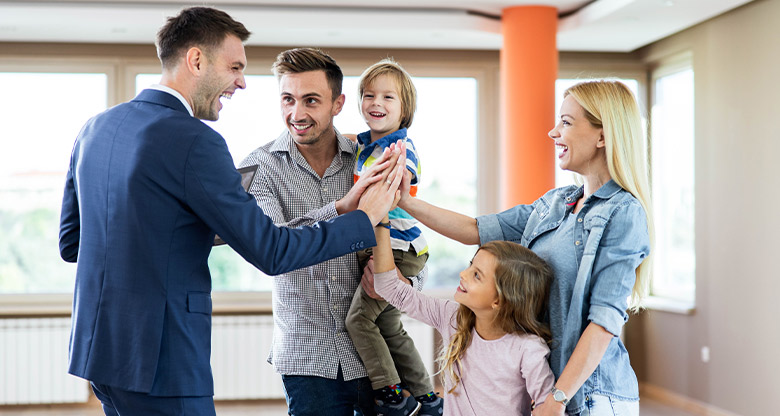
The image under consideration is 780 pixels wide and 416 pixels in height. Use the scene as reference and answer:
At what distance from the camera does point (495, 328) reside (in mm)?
1979

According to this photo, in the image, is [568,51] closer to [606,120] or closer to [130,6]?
[130,6]

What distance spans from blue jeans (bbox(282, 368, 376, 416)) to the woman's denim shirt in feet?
1.93

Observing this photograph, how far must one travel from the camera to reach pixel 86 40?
586 centimetres

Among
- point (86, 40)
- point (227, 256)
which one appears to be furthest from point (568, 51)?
point (86, 40)

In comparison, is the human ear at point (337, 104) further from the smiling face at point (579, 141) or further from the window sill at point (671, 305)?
the window sill at point (671, 305)

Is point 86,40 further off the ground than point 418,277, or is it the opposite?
point 86,40

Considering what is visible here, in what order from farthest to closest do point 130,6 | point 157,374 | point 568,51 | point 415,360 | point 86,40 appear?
1. point 568,51
2. point 86,40
3. point 130,6
4. point 415,360
5. point 157,374

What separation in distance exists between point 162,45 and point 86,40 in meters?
4.56

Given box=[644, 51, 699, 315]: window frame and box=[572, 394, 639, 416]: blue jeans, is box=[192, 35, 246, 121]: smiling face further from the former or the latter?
box=[644, 51, 699, 315]: window frame

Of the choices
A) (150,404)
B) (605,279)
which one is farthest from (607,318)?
(150,404)

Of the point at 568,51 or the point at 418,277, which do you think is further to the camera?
the point at 568,51

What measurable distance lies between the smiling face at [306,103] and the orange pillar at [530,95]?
348 centimetres

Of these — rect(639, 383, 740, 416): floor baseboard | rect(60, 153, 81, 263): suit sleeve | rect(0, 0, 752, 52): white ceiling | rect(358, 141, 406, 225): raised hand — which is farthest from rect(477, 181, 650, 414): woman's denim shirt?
rect(639, 383, 740, 416): floor baseboard

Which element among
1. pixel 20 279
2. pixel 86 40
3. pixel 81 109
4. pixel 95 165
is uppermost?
pixel 86 40
